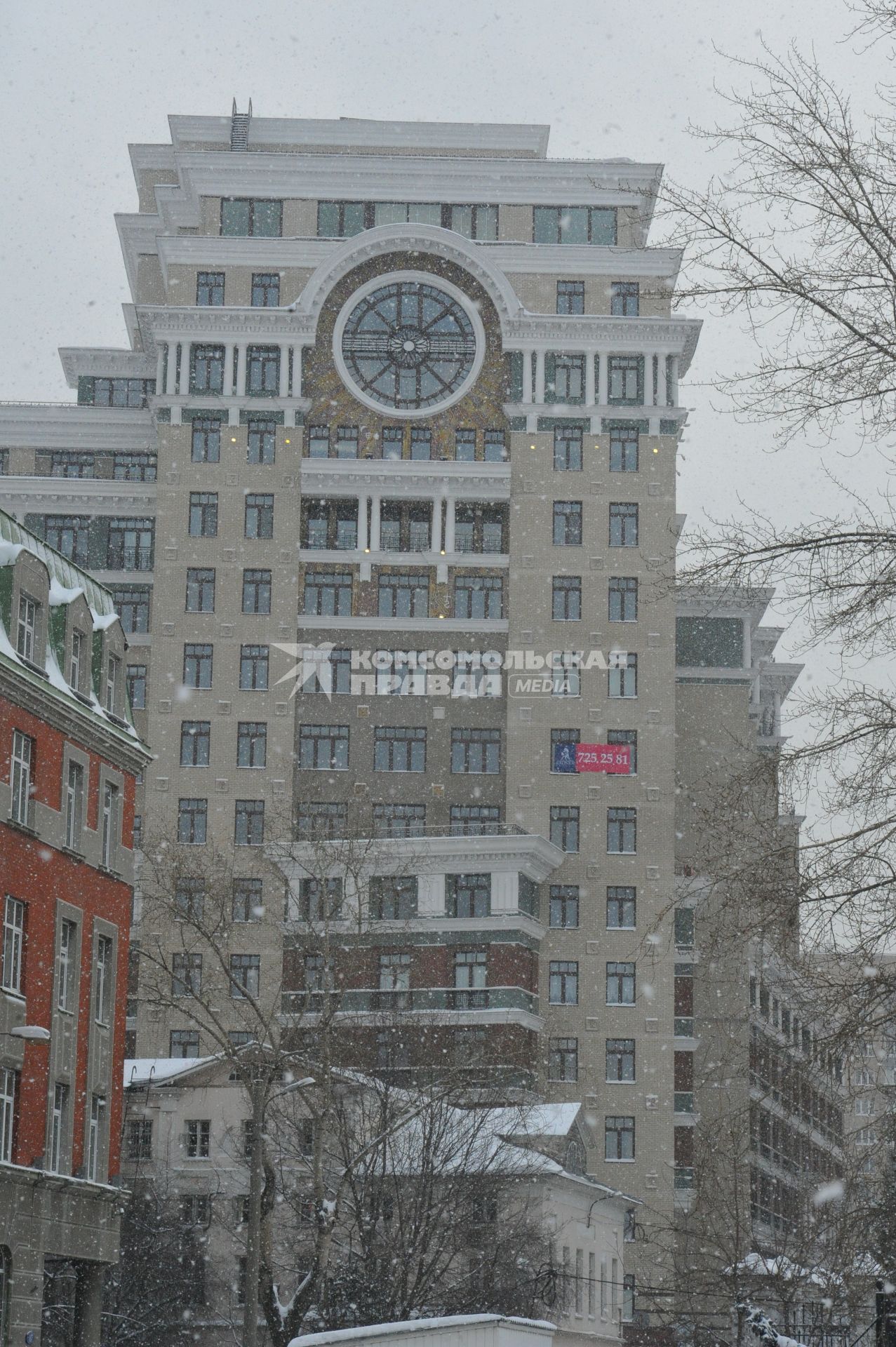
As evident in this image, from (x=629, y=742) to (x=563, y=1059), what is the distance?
12.5 m

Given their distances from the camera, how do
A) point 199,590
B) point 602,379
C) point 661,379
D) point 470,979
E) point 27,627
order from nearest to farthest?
point 27,627 → point 470,979 → point 199,590 → point 602,379 → point 661,379

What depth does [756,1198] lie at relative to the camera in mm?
88438

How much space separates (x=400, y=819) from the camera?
8156 cm

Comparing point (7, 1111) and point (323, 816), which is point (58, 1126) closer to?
point (7, 1111)

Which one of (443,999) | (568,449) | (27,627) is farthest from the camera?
(568,449)

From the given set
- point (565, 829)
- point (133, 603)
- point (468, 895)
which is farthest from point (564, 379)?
point (468, 895)

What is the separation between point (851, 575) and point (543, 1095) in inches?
2358

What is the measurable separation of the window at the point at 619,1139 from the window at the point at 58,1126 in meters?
37.1

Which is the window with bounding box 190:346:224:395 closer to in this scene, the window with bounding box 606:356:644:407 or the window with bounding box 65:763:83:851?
the window with bounding box 606:356:644:407

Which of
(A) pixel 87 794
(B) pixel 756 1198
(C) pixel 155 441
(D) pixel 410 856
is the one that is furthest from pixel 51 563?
(B) pixel 756 1198

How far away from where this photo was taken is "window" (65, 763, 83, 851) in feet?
151

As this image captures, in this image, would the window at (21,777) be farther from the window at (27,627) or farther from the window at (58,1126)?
the window at (58,1126)

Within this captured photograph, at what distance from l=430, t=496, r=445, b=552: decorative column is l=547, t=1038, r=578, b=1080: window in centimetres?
1982

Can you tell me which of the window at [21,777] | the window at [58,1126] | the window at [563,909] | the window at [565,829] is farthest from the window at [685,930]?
the window at [21,777]
